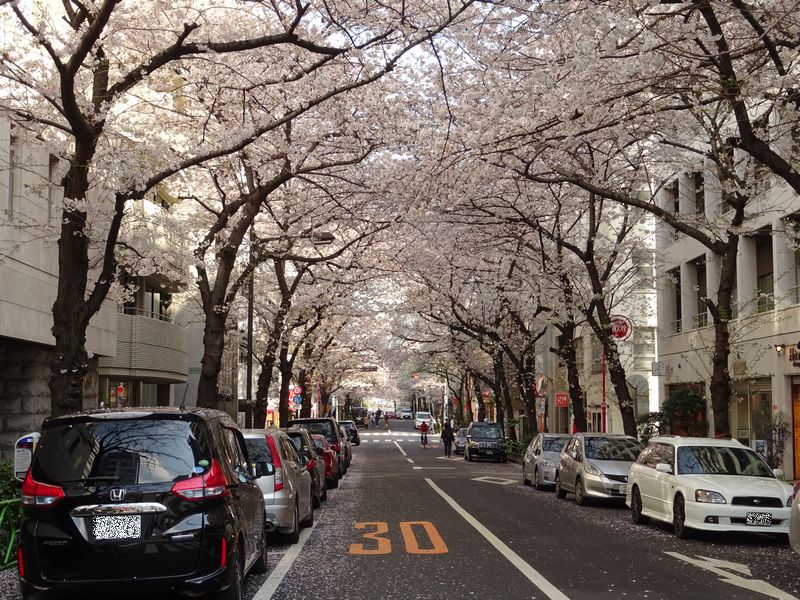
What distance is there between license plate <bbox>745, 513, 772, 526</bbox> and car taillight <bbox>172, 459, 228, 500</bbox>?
8.61 metres

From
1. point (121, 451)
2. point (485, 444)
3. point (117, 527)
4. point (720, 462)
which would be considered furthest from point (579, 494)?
point (485, 444)

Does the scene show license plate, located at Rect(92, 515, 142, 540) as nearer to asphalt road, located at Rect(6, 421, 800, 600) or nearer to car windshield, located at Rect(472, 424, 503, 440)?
asphalt road, located at Rect(6, 421, 800, 600)

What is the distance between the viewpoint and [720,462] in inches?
579

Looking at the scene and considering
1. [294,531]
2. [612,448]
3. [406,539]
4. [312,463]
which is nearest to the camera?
[294,531]

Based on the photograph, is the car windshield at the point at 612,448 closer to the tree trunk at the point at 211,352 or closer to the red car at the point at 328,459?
the red car at the point at 328,459

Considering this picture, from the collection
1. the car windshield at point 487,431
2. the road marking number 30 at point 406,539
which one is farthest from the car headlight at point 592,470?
the car windshield at point 487,431

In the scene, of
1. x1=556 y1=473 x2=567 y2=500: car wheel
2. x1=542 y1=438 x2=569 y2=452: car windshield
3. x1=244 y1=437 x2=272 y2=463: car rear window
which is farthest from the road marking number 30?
x1=542 y1=438 x2=569 y2=452: car windshield

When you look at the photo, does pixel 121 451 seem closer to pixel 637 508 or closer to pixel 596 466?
pixel 637 508

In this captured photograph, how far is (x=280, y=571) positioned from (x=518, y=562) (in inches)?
109

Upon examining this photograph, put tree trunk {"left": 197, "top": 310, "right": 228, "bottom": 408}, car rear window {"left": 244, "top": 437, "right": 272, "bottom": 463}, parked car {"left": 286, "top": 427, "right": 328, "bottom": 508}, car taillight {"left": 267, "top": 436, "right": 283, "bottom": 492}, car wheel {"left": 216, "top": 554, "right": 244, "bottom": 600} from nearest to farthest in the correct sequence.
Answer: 1. car wheel {"left": 216, "top": 554, "right": 244, "bottom": 600}
2. car taillight {"left": 267, "top": 436, "right": 283, "bottom": 492}
3. car rear window {"left": 244, "top": 437, "right": 272, "bottom": 463}
4. parked car {"left": 286, "top": 427, "right": 328, "bottom": 508}
5. tree trunk {"left": 197, "top": 310, "right": 228, "bottom": 408}

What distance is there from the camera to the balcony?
1245 inches

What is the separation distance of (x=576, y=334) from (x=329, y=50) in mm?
42060

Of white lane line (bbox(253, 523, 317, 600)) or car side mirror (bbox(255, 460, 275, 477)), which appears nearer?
white lane line (bbox(253, 523, 317, 600))

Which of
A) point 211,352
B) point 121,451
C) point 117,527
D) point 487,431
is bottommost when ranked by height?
point 487,431
